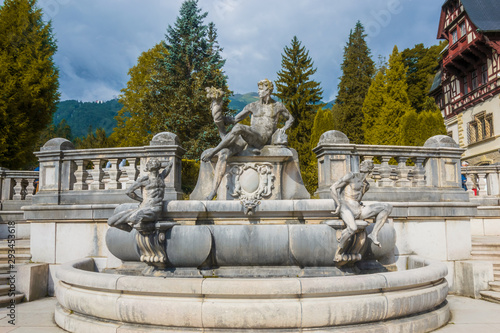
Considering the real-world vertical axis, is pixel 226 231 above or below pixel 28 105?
below

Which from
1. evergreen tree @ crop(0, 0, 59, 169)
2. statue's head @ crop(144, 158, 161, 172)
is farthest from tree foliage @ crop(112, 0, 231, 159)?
statue's head @ crop(144, 158, 161, 172)

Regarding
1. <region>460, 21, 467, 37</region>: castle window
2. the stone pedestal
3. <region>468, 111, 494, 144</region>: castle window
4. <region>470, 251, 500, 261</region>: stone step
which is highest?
<region>460, 21, 467, 37</region>: castle window

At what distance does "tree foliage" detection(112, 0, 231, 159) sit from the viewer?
25.7 meters

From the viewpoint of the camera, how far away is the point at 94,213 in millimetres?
8016

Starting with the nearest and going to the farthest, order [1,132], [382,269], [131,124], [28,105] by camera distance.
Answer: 1. [382,269]
2. [1,132]
3. [28,105]
4. [131,124]

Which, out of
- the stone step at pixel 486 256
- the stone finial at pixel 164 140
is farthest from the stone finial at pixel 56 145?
the stone step at pixel 486 256

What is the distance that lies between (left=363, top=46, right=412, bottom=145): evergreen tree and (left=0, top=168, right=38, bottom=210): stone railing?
2717cm

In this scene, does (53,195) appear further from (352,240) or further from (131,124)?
(131,124)

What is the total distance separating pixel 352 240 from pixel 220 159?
2.85 meters

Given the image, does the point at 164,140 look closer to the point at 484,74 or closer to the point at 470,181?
the point at 470,181

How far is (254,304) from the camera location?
13.5 feet

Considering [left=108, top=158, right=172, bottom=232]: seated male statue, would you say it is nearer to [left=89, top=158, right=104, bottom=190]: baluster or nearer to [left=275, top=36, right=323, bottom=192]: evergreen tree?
[left=89, top=158, right=104, bottom=190]: baluster

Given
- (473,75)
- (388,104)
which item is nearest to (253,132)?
(388,104)

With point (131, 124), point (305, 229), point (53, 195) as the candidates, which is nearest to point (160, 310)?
point (305, 229)
